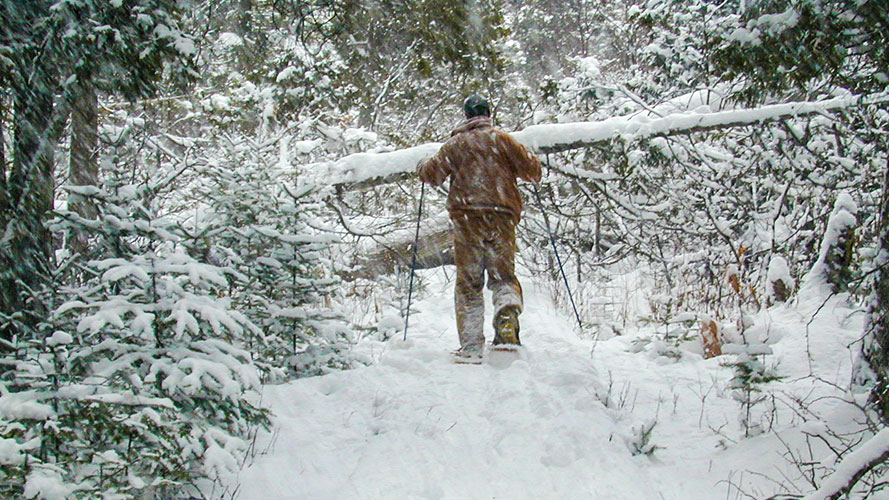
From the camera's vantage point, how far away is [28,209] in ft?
10.3

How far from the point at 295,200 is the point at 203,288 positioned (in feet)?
5.15

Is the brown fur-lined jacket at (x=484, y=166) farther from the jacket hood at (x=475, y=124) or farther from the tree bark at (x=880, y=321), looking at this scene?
the tree bark at (x=880, y=321)

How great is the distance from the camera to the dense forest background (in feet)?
8.14

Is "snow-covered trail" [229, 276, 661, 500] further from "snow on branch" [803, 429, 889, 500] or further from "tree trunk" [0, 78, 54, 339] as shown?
"tree trunk" [0, 78, 54, 339]

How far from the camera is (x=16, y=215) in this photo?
310 centimetres

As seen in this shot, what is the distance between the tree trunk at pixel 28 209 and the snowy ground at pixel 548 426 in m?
1.59

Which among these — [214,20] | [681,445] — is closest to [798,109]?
[681,445]

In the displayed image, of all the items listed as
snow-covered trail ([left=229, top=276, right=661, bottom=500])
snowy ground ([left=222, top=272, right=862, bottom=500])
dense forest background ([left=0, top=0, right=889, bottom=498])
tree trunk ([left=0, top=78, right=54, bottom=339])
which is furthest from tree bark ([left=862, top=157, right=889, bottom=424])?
tree trunk ([left=0, top=78, right=54, bottom=339])

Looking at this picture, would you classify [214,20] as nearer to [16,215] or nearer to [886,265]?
[16,215]

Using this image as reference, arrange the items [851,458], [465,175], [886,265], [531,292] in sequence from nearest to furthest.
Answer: [851,458] → [886,265] → [465,175] → [531,292]

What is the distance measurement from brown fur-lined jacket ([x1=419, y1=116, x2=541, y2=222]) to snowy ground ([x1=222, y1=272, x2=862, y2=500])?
56.9 inches

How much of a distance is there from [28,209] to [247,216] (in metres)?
1.49

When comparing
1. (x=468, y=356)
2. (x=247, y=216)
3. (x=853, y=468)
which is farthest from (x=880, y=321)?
(x=247, y=216)

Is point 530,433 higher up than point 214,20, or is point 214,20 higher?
point 214,20
